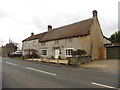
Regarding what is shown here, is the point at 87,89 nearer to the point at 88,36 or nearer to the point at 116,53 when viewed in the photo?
the point at 88,36

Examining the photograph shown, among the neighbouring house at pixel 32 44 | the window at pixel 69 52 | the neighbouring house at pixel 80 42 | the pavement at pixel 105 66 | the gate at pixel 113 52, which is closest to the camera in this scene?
the pavement at pixel 105 66

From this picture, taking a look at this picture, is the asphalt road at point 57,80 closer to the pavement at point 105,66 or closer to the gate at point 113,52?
the pavement at point 105,66

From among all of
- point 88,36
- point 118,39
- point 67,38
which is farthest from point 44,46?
point 118,39

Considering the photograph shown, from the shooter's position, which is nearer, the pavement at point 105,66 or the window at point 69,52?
the pavement at point 105,66

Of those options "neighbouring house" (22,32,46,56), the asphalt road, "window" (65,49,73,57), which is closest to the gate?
"window" (65,49,73,57)

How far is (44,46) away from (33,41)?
5.82 metres

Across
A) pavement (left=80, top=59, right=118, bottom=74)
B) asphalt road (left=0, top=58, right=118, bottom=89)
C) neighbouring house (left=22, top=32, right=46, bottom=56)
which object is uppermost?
neighbouring house (left=22, top=32, right=46, bottom=56)

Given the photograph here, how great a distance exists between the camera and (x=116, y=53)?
2616cm

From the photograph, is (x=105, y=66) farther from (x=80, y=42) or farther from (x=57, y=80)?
(x=57, y=80)

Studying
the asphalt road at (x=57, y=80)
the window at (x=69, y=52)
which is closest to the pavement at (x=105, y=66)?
the asphalt road at (x=57, y=80)

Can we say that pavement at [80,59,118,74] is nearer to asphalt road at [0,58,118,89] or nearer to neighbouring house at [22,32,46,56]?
asphalt road at [0,58,118,89]

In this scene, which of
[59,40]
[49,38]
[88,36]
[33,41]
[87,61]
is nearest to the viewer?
[87,61]

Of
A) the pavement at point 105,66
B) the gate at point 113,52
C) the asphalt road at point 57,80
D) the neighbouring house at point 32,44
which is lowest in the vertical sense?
the pavement at point 105,66

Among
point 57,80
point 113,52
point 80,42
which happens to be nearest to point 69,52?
point 80,42
